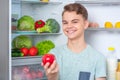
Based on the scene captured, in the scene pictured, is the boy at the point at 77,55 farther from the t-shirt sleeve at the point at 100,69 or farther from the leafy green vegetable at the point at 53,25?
the leafy green vegetable at the point at 53,25

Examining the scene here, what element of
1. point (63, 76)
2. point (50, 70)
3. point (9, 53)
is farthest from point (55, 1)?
point (50, 70)

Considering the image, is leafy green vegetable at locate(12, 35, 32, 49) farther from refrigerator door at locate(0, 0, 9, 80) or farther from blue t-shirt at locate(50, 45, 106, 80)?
blue t-shirt at locate(50, 45, 106, 80)

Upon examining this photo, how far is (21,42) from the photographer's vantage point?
7.90 ft

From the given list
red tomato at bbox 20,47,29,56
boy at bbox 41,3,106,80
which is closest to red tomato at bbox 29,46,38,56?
red tomato at bbox 20,47,29,56

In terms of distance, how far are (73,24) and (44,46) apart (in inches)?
28.1

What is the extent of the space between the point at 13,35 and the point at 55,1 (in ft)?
1.73

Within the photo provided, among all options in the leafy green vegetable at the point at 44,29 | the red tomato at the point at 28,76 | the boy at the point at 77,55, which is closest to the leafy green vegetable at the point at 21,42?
the leafy green vegetable at the point at 44,29

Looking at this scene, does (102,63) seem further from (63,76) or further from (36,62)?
(36,62)

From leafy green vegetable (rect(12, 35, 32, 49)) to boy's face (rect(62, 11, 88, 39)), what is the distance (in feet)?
2.19

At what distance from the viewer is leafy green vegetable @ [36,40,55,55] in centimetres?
249

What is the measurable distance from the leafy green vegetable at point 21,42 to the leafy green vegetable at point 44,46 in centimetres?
11

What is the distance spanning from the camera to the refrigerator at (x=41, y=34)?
2.17m

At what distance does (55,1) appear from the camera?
254 cm

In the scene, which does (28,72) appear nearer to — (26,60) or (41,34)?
(26,60)
